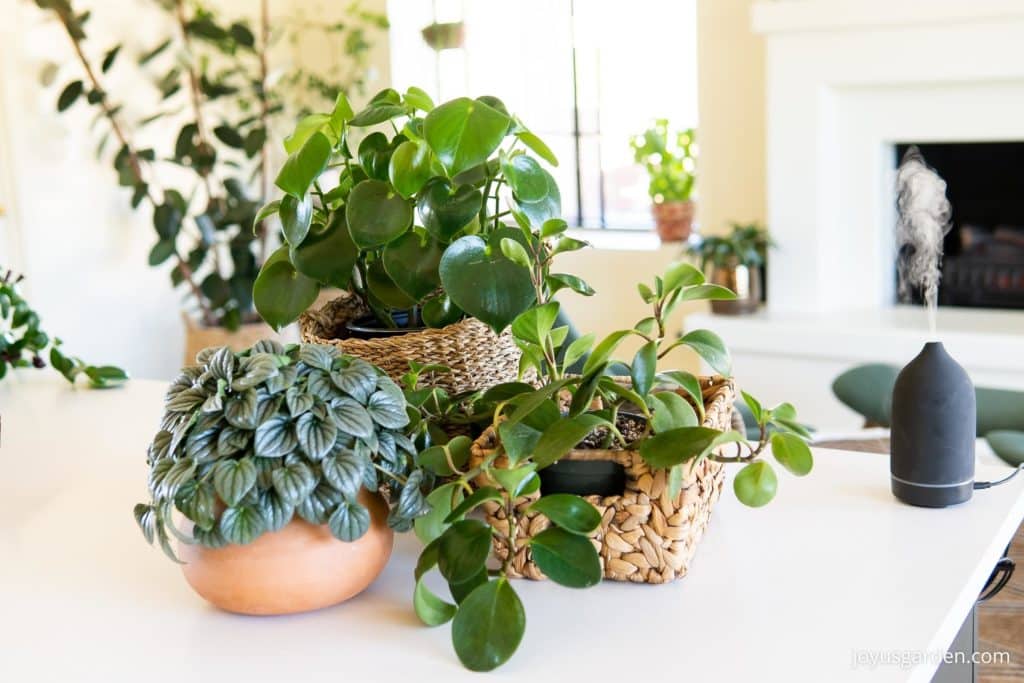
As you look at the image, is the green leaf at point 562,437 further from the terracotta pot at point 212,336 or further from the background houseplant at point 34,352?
Answer: the terracotta pot at point 212,336

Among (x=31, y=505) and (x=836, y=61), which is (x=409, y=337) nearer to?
(x=31, y=505)

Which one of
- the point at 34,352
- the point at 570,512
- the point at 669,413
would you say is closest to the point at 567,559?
the point at 570,512

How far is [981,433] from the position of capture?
2.52 metres

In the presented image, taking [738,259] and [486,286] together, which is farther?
[738,259]

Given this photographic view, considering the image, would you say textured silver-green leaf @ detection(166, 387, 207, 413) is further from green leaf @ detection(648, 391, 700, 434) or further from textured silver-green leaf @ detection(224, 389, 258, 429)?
green leaf @ detection(648, 391, 700, 434)

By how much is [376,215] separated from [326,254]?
0.33 feet

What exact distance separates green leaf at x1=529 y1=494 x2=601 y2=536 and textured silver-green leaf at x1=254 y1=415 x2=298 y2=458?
21cm

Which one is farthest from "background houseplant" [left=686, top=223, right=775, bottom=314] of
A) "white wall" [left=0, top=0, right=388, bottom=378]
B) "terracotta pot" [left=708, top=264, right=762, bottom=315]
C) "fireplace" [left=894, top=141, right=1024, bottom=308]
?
"white wall" [left=0, top=0, right=388, bottom=378]

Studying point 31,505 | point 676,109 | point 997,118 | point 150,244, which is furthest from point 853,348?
point 31,505

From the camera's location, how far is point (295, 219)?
3.64 feet

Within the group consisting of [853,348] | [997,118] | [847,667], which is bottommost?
[853,348]

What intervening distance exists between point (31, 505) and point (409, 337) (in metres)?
0.52

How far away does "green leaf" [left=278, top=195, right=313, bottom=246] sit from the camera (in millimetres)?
1107

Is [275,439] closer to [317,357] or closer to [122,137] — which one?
[317,357]
